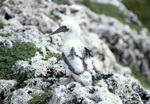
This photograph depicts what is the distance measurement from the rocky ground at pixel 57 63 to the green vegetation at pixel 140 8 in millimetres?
22221

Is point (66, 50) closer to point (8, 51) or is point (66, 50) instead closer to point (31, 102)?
point (31, 102)

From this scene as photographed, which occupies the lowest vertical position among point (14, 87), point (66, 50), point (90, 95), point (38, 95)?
point (14, 87)

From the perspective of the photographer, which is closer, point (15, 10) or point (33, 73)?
point (33, 73)

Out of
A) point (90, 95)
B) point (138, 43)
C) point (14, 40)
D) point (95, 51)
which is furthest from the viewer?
point (138, 43)

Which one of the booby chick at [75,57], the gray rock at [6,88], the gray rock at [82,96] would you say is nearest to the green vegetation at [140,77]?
the booby chick at [75,57]

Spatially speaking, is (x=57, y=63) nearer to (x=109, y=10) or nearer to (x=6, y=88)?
(x=6, y=88)

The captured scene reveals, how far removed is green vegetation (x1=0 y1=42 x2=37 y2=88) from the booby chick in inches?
94.0

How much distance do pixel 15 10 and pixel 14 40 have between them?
5861mm

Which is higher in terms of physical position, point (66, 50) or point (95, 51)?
point (66, 50)

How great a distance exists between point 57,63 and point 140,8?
4183 centimetres

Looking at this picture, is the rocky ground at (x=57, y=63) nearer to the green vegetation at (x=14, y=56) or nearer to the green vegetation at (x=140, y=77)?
the green vegetation at (x=14, y=56)

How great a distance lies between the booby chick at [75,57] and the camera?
8.39 meters

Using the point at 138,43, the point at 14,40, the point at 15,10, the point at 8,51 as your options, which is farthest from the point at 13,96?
the point at 138,43

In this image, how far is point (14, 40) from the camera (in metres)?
12.5
